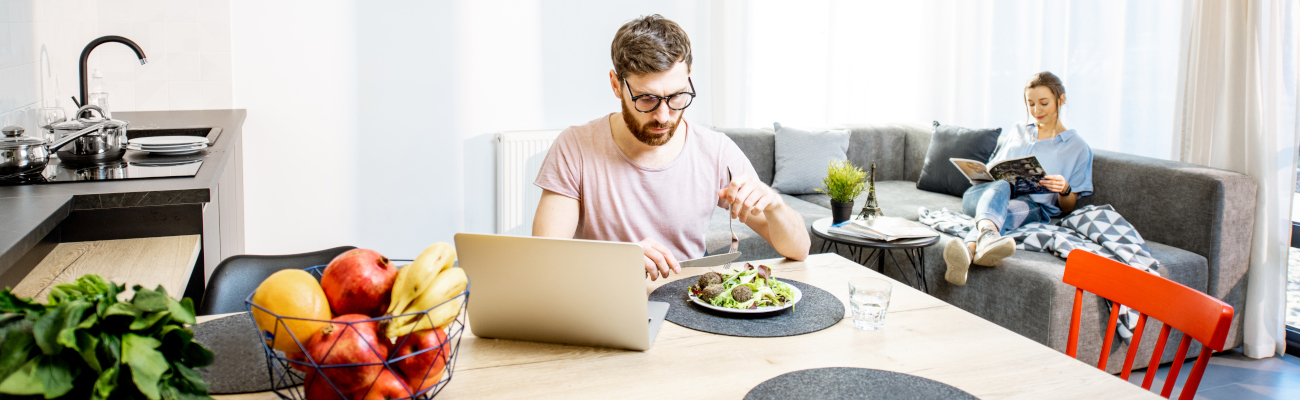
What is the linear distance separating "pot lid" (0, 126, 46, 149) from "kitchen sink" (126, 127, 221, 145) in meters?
0.69

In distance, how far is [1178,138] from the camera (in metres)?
3.12

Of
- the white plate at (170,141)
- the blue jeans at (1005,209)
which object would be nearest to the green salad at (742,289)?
the white plate at (170,141)

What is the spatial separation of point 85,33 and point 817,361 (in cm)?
315

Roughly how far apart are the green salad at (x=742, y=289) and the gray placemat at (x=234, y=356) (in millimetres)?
660

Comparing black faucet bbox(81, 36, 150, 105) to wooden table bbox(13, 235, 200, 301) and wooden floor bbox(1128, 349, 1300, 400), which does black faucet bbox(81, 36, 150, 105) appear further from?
wooden floor bbox(1128, 349, 1300, 400)

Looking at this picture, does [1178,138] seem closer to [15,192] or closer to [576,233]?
[576,233]

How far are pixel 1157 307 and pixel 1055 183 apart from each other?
6.33 feet

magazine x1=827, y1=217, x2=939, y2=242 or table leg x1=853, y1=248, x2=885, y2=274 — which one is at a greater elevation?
magazine x1=827, y1=217, x2=939, y2=242

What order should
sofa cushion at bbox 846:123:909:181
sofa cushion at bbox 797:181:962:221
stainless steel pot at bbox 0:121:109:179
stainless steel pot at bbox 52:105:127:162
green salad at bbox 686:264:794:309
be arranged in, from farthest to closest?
sofa cushion at bbox 846:123:909:181, sofa cushion at bbox 797:181:962:221, stainless steel pot at bbox 52:105:127:162, stainless steel pot at bbox 0:121:109:179, green salad at bbox 686:264:794:309

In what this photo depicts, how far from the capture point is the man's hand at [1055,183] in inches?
121

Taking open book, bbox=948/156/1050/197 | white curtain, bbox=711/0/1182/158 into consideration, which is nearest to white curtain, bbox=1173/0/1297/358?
white curtain, bbox=711/0/1182/158

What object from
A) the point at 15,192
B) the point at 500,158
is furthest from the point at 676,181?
the point at 500,158

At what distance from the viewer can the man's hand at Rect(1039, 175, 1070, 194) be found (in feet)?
10.1

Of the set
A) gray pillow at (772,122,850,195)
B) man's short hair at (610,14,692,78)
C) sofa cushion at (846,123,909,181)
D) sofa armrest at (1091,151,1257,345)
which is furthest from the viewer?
sofa cushion at (846,123,909,181)
